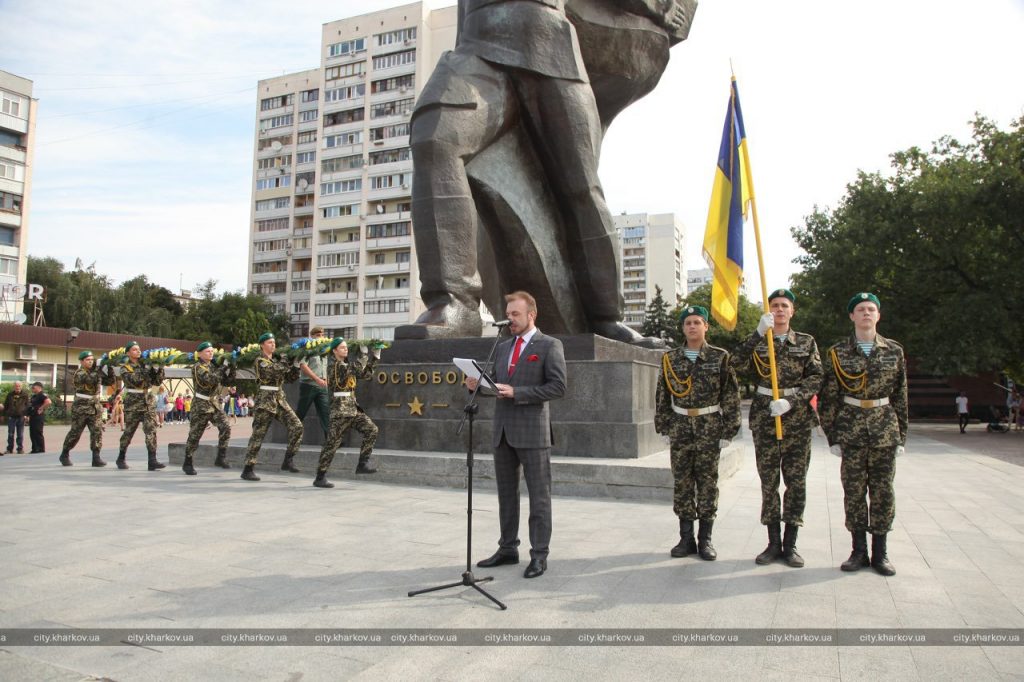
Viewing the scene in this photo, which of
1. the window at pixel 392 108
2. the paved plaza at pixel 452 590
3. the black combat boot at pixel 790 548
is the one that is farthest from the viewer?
the window at pixel 392 108

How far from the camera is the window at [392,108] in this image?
5656 centimetres

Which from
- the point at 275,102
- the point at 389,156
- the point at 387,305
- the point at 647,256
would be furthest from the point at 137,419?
the point at 647,256

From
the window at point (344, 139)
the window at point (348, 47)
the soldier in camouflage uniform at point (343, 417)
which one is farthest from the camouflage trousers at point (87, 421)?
the window at point (348, 47)

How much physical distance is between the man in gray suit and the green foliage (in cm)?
2381

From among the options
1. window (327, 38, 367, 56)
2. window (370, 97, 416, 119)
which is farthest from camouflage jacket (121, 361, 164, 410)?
window (327, 38, 367, 56)

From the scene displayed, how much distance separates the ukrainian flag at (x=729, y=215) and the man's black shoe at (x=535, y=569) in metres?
2.40

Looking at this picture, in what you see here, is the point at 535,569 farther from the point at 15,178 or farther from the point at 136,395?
the point at 15,178

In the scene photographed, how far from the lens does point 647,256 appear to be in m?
104

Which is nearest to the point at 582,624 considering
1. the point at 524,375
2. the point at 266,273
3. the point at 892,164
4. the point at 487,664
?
the point at 487,664

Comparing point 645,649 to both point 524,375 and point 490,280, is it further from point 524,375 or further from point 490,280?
point 490,280

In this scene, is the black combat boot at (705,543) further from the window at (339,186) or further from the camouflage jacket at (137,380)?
the window at (339,186)

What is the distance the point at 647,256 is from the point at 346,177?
56499mm

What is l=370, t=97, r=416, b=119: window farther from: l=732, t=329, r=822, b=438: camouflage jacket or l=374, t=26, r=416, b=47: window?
l=732, t=329, r=822, b=438: camouflage jacket

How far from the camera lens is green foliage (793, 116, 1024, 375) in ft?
75.2
